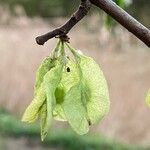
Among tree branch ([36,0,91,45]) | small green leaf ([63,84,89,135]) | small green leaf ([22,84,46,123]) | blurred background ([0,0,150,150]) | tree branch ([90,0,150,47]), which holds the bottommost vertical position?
small green leaf ([63,84,89,135])

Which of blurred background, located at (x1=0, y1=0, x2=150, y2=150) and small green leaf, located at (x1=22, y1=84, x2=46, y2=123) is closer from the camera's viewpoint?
small green leaf, located at (x1=22, y1=84, x2=46, y2=123)

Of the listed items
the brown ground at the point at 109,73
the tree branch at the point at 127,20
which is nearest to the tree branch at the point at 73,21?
the tree branch at the point at 127,20

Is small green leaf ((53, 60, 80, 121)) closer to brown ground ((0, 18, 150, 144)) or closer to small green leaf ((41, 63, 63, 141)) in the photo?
small green leaf ((41, 63, 63, 141))

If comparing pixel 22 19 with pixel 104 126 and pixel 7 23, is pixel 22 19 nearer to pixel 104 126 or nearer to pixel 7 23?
pixel 7 23

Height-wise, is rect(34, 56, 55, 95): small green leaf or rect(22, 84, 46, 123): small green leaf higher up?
rect(34, 56, 55, 95): small green leaf

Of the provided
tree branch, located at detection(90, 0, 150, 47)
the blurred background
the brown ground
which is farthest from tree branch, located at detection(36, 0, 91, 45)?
the brown ground

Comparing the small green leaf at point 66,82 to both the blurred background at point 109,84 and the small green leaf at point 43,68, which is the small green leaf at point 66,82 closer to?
the small green leaf at point 43,68

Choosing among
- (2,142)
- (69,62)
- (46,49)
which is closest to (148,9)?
(46,49)
